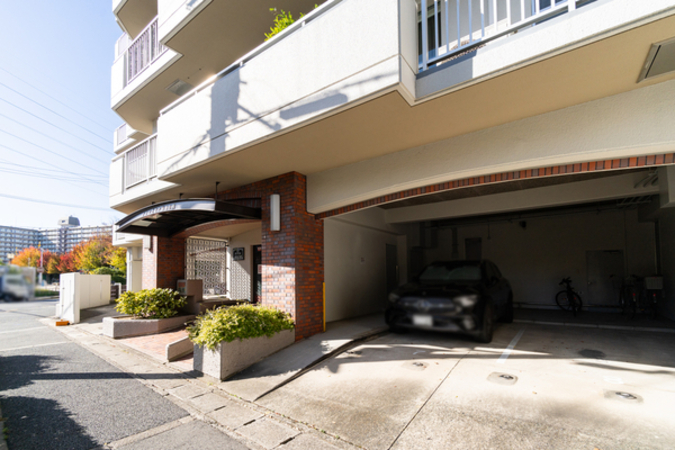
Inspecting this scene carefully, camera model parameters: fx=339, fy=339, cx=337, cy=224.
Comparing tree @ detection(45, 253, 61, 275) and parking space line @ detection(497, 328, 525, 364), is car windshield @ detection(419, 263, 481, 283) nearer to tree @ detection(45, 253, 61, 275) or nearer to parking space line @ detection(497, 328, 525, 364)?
parking space line @ detection(497, 328, 525, 364)

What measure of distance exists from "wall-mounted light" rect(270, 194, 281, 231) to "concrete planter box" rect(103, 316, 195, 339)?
426 cm

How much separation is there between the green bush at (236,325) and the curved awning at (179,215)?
1.87 m

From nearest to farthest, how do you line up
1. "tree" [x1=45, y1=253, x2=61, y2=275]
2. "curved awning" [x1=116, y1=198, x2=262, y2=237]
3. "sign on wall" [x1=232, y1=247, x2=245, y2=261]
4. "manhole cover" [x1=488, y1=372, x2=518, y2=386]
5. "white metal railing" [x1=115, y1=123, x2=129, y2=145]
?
"tree" [x1=45, y1=253, x2=61, y2=275] → "manhole cover" [x1=488, y1=372, x2=518, y2=386] → "curved awning" [x1=116, y1=198, x2=262, y2=237] → "sign on wall" [x1=232, y1=247, x2=245, y2=261] → "white metal railing" [x1=115, y1=123, x2=129, y2=145]

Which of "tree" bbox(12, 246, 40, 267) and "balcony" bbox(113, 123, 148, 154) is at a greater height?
"balcony" bbox(113, 123, 148, 154)

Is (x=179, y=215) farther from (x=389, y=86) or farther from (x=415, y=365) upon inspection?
(x=415, y=365)

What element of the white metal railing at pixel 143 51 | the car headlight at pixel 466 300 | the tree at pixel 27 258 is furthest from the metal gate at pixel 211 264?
the tree at pixel 27 258

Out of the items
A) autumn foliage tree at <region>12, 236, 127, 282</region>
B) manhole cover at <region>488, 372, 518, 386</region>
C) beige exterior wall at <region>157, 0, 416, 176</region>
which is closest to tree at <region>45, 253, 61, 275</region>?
autumn foliage tree at <region>12, 236, 127, 282</region>

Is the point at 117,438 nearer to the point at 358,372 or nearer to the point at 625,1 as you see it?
the point at 358,372

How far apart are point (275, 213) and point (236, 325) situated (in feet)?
7.50

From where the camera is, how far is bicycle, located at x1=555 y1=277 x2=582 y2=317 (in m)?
9.63

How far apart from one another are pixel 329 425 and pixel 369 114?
3.73 meters

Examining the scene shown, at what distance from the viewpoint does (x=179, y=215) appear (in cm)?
750

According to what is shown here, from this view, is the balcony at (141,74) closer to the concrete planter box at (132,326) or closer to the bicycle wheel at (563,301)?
the concrete planter box at (132,326)

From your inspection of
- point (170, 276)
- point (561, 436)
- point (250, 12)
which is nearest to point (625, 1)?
point (561, 436)
